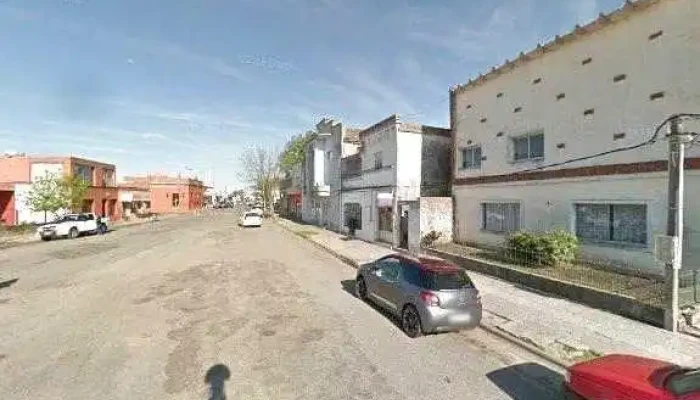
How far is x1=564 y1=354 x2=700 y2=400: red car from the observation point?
4133 mm

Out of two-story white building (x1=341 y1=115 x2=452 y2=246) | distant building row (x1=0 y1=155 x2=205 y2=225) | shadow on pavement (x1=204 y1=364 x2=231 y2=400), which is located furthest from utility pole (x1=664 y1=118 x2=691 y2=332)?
distant building row (x1=0 y1=155 x2=205 y2=225)

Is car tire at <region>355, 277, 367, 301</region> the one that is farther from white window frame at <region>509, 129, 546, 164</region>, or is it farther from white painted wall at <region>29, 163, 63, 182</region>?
white painted wall at <region>29, 163, 63, 182</region>

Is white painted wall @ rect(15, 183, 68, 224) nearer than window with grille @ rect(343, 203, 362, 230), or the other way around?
window with grille @ rect(343, 203, 362, 230)

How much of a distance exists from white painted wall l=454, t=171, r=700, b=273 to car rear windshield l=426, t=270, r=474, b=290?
6326mm

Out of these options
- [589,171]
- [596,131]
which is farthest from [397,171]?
[596,131]

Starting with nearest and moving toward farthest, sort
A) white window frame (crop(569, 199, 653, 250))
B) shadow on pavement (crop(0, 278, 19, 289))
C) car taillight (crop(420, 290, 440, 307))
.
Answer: car taillight (crop(420, 290, 440, 307))
white window frame (crop(569, 199, 653, 250))
shadow on pavement (crop(0, 278, 19, 289))

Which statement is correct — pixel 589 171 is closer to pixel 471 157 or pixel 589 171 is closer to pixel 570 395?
pixel 471 157

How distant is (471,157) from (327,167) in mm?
17759

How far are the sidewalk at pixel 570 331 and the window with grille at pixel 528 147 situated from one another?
6025 mm

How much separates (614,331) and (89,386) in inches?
372

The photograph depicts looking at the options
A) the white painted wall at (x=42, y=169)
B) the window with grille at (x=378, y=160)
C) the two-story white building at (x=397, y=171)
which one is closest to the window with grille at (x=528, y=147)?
the two-story white building at (x=397, y=171)

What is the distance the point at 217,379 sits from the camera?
20.6 feet

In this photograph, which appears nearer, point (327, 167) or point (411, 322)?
point (411, 322)

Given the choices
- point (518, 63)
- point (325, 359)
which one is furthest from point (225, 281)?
point (518, 63)
